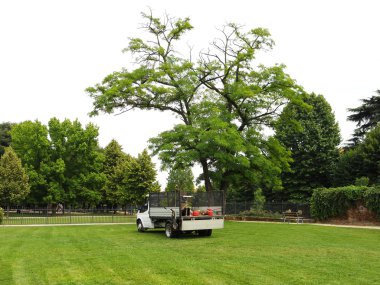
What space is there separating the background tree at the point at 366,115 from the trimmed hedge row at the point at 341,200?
19883 mm

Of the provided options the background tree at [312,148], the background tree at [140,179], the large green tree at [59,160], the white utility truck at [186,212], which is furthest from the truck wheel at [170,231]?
the large green tree at [59,160]

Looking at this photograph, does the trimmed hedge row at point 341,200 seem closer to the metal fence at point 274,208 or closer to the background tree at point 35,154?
the metal fence at point 274,208

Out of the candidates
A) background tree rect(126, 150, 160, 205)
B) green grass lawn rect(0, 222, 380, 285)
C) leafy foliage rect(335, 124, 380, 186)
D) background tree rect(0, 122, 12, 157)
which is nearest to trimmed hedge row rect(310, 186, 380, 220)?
leafy foliage rect(335, 124, 380, 186)

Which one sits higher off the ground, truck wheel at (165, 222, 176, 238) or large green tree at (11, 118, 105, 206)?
large green tree at (11, 118, 105, 206)

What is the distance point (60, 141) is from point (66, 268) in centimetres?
4727

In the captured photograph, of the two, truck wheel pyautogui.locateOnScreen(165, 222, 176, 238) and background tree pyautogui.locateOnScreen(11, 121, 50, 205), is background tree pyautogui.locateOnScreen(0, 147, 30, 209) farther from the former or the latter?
truck wheel pyautogui.locateOnScreen(165, 222, 176, 238)

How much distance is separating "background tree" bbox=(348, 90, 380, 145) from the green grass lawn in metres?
34.3

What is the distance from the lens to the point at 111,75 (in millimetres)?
33375

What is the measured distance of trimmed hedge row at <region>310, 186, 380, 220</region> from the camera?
26712 mm

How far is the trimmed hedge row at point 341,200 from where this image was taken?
26712mm

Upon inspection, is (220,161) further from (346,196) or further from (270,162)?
(346,196)

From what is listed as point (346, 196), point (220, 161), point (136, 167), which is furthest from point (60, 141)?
point (346, 196)

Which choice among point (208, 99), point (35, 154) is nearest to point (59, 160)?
point (35, 154)

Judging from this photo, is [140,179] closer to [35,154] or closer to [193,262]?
[35,154]
